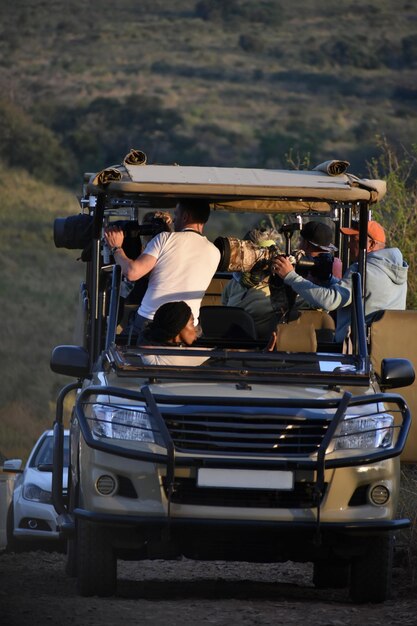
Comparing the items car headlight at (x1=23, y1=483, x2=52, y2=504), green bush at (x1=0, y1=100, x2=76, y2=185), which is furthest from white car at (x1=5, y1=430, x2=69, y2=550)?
green bush at (x1=0, y1=100, x2=76, y2=185)

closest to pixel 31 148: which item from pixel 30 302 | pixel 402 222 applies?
pixel 30 302

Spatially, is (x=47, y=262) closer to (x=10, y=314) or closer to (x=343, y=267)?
(x=10, y=314)

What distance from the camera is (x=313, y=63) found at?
61000 millimetres

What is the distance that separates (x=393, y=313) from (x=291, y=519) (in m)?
2.35

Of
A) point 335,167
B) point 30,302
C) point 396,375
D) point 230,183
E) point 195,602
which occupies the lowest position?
point 195,602

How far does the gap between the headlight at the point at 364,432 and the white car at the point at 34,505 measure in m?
7.27

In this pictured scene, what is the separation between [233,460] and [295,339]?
1.48m

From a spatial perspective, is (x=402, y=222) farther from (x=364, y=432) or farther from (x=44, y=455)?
(x=364, y=432)

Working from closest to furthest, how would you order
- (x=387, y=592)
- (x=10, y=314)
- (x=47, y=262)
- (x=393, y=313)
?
(x=387, y=592), (x=393, y=313), (x=10, y=314), (x=47, y=262)

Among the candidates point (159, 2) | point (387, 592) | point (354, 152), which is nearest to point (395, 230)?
point (387, 592)

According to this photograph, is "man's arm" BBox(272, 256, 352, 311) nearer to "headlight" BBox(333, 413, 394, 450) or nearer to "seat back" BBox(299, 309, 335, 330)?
"seat back" BBox(299, 309, 335, 330)

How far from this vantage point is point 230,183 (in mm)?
9125

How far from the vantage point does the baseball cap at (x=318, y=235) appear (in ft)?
34.5

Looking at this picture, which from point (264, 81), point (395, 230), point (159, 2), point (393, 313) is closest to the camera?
point (393, 313)
